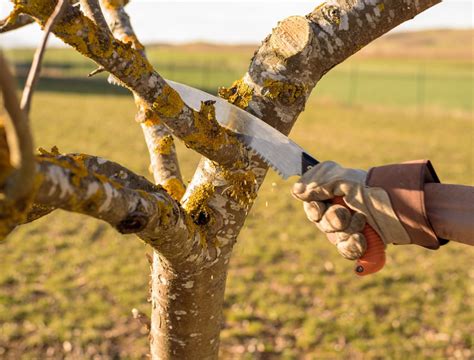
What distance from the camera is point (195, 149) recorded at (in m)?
2.22

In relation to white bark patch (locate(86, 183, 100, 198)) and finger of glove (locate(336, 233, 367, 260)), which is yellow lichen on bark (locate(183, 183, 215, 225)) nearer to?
finger of glove (locate(336, 233, 367, 260))

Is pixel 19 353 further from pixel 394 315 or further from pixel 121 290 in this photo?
pixel 394 315

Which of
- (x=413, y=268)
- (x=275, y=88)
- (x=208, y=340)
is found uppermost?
(x=275, y=88)


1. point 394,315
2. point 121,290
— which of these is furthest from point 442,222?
point 121,290

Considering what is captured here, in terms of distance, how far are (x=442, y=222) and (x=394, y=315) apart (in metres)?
4.18

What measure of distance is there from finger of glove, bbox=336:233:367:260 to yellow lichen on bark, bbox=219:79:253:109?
0.71 m

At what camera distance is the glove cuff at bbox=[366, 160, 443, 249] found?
2271 millimetres

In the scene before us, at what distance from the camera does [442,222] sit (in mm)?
2314

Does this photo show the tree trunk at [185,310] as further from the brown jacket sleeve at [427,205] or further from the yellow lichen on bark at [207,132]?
the brown jacket sleeve at [427,205]

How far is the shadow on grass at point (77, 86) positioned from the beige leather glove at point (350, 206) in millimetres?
28213

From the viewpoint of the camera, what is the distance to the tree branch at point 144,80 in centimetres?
191


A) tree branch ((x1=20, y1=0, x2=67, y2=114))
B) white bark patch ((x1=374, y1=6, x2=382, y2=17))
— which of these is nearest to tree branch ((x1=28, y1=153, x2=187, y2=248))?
tree branch ((x1=20, y1=0, x2=67, y2=114))

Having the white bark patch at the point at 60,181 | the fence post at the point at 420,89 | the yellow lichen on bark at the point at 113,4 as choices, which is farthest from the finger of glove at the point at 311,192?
the fence post at the point at 420,89

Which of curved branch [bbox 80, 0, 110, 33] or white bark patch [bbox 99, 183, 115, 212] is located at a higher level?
curved branch [bbox 80, 0, 110, 33]
